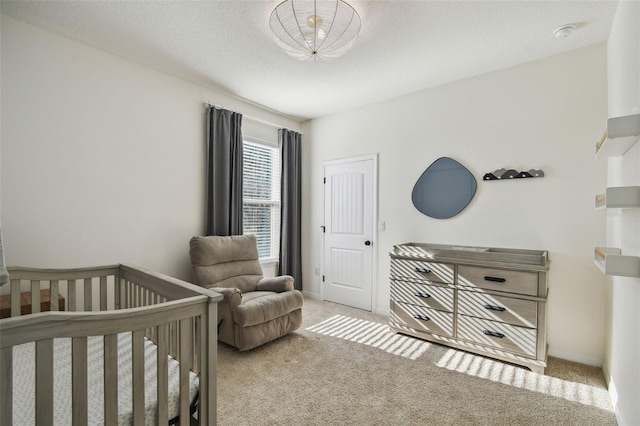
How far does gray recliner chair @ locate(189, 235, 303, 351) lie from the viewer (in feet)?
8.75

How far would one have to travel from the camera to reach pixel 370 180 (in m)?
3.89

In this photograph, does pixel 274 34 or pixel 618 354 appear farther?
pixel 274 34

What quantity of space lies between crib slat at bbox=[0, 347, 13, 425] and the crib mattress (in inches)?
8.3

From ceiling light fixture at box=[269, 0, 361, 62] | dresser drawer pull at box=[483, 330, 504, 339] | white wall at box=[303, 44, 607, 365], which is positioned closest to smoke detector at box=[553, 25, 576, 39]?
white wall at box=[303, 44, 607, 365]

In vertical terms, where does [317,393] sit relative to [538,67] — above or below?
below

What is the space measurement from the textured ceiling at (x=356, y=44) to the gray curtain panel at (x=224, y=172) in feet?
1.32

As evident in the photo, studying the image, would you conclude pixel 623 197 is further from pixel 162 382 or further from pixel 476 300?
pixel 162 382

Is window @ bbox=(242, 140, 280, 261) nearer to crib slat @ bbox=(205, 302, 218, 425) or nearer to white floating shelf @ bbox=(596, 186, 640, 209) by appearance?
crib slat @ bbox=(205, 302, 218, 425)

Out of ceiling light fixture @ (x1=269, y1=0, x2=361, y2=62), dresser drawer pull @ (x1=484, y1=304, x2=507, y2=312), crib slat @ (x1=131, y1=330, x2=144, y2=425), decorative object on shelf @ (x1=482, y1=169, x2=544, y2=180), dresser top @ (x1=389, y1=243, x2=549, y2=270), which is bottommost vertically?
dresser drawer pull @ (x1=484, y1=304, x2=507, y2=312)

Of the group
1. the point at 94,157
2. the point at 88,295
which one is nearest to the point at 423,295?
the point at 88,295

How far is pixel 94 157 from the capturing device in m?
2.68

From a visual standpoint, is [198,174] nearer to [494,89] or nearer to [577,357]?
[494,89]

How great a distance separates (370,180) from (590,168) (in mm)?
2056

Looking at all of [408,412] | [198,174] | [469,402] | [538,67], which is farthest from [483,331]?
[198,174]
